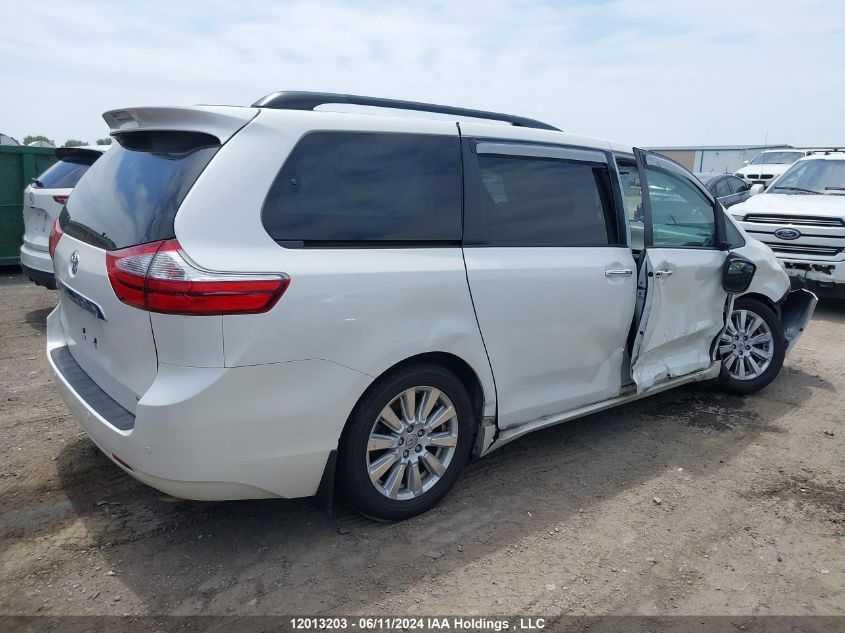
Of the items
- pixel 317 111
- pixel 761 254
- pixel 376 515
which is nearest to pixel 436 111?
pixel 317 111

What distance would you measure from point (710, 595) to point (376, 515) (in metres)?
1.48

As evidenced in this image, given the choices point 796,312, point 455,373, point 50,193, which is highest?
point 50,193

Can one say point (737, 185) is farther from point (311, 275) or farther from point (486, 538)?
point (311, 275)

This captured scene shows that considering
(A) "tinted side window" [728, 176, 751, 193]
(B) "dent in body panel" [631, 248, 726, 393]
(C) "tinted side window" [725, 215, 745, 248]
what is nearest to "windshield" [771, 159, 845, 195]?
(A) "tinted side window" [728, 176, 751, 193]

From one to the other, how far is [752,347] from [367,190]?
3739mm

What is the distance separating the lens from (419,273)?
3037mm

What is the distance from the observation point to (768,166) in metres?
19.8

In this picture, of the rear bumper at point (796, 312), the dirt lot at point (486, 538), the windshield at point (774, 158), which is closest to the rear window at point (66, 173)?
the dirt lot at point (486, 538)

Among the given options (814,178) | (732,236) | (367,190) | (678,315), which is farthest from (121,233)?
(814,178)

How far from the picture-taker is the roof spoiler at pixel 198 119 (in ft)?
8.95

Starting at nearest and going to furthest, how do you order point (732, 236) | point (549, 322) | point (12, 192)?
point (549, 322), point (732, 236), point (12, 192)

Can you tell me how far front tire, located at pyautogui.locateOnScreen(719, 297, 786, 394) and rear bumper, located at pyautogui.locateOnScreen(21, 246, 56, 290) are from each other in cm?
603

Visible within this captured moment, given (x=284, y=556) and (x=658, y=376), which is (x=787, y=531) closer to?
(x=658, y=376)

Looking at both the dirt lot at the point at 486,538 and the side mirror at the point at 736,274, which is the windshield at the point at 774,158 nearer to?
the side mirror at the point at 736,274
